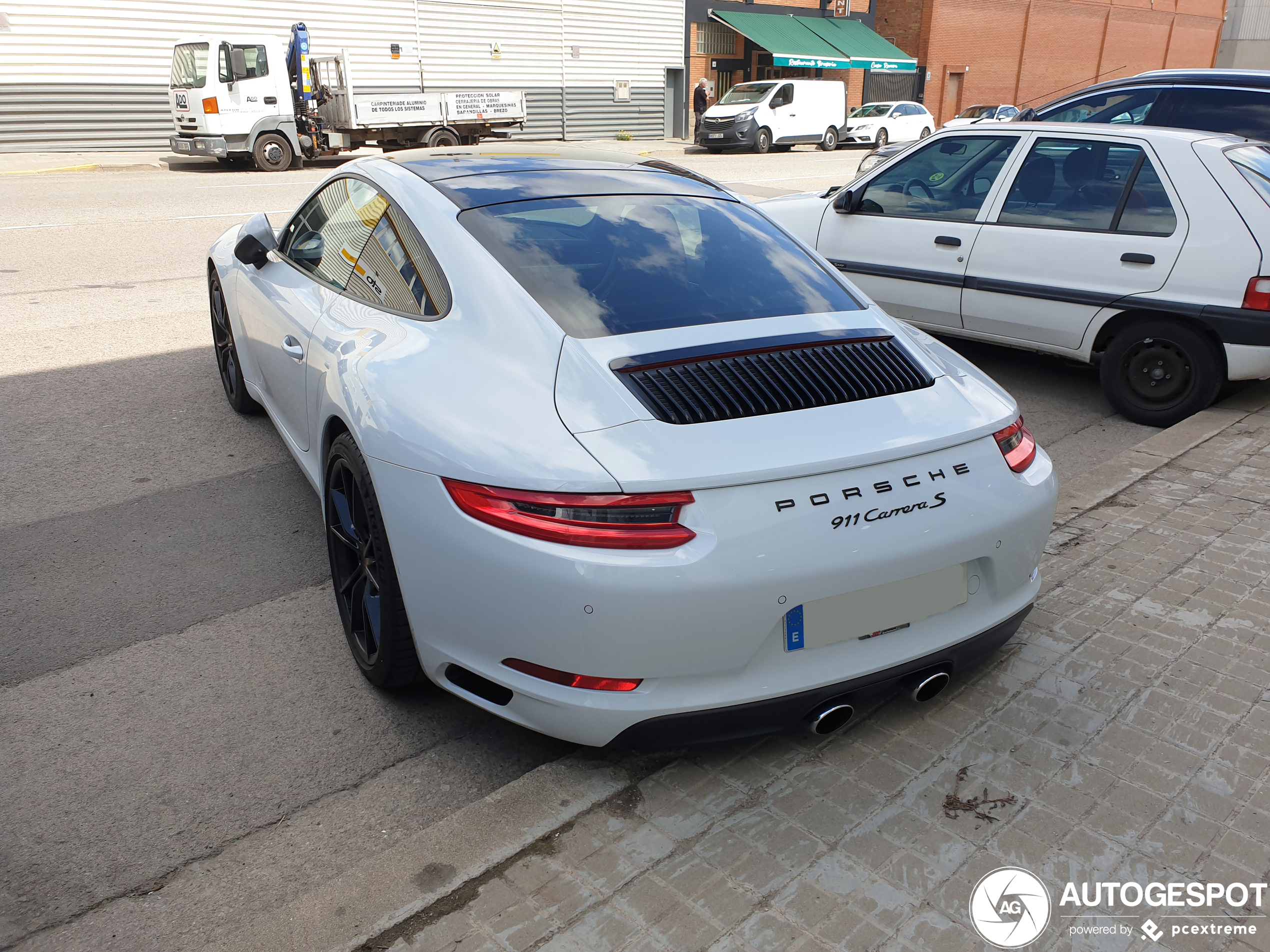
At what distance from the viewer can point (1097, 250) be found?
18.2 ft

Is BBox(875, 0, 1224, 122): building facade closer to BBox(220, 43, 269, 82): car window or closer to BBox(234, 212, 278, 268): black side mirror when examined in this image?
BBox(220, 43, 269, 82): car window

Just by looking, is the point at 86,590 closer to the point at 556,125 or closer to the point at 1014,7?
the point at 556,125

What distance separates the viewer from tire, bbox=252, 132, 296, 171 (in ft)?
63.1

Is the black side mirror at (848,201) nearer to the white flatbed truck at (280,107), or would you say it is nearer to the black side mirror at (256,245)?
the black side mirror at (256,245)

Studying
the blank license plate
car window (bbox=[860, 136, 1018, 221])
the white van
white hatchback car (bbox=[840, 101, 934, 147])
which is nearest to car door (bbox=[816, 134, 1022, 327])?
car window (bbox=[860, 136, 1018, 221])

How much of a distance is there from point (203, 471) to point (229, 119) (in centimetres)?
1654

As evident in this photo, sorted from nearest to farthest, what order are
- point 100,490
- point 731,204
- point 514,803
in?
point 514,803
point 731,204
point 100,490

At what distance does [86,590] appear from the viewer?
3.69 metres

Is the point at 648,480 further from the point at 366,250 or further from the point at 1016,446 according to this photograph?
the point at 366,250

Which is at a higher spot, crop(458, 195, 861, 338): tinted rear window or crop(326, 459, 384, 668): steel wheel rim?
crop(458, 195, 861, 338): tinted rear window

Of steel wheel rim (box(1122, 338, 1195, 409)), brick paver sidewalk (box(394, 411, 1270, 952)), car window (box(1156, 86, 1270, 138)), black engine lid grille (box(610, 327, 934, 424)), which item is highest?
car window (box(1156, 86, 1270, 138))

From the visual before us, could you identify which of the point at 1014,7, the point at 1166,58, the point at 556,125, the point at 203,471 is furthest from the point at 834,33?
the point at 203,471

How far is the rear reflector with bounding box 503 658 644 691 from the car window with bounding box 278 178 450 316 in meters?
1.14

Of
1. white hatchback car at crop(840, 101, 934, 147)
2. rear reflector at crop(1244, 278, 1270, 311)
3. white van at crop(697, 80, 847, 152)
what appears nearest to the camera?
rear reflector at crop(1244, 278, 1270, 311)
